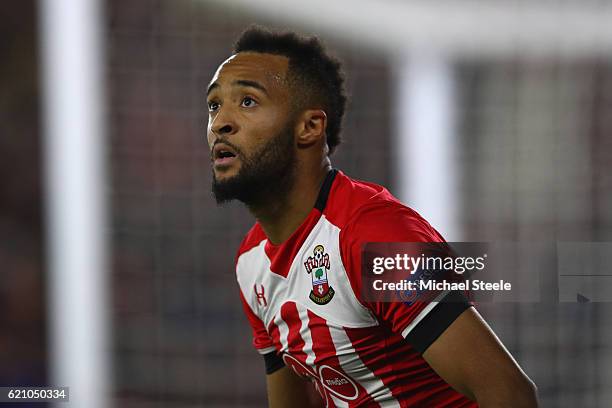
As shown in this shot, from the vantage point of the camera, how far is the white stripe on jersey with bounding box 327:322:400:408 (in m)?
1.60

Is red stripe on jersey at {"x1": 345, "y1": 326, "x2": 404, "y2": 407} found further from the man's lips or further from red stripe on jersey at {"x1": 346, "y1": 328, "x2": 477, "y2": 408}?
the man's lips

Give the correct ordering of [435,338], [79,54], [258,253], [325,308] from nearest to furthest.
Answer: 1. [435,338]
2. [325,308]
3. [258,253]
4. [79,54]

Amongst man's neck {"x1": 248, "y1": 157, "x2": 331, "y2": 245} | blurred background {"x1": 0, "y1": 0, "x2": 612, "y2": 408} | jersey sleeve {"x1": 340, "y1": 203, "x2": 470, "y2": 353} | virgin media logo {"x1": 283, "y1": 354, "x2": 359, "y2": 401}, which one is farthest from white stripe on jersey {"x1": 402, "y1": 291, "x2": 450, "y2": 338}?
blurred background {"x1": 0, "y1": 0, "x2": 612, "y2": 408}

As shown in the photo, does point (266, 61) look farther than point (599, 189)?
No

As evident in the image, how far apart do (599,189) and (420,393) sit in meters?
2.26

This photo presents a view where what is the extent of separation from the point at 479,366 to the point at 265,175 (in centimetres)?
53

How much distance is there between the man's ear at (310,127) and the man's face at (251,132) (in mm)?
20

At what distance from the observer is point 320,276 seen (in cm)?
160

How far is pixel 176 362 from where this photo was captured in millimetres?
3652

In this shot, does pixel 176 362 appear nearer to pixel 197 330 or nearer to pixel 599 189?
pixel 197 330

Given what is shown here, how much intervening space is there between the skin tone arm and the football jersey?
2 centimetres

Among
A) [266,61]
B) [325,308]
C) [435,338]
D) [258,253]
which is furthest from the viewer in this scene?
[258,253]

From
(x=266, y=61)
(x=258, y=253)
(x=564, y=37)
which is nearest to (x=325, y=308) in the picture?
(x=258, y=253)

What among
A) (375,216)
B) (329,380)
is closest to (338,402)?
(329,380)
